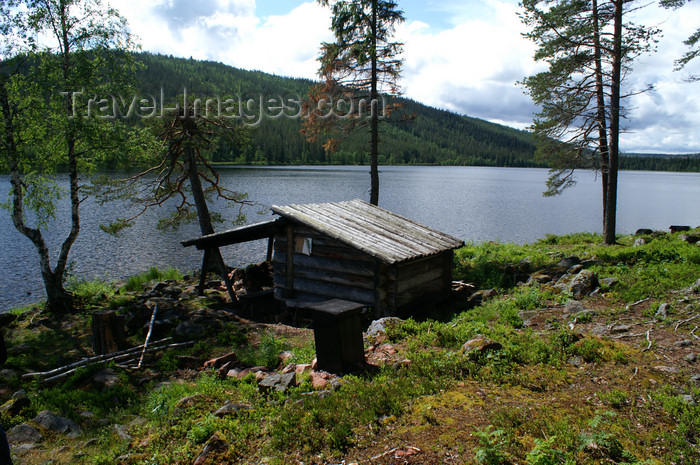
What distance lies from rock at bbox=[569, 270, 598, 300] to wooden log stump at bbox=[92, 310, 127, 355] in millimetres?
10544

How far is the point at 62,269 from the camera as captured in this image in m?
13.8

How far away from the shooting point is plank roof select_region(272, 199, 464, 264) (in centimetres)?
1092

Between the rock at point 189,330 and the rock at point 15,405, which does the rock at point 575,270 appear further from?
the rock at point 15,405

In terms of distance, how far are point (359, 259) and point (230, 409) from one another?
622 cm

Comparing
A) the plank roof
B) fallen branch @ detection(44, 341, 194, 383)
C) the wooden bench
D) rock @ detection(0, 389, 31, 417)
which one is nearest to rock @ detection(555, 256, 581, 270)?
the plank roof

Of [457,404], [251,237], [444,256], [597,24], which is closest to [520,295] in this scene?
[444,256]

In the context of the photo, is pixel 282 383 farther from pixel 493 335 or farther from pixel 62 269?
pixel 62 269

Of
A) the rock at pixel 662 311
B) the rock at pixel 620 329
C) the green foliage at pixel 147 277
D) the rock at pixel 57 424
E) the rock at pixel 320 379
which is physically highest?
the rock at pixel 662 311

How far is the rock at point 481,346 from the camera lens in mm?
6477

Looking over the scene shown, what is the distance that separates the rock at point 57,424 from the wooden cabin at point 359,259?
662cm

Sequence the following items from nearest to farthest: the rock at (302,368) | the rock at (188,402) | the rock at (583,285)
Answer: the rock at (188,402), the rock at (302,368), the rock at (583,285)

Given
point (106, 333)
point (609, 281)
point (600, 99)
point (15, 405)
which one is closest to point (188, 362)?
point (106, 333)

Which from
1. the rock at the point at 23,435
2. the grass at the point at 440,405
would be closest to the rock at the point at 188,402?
the grass at the point at 440,405

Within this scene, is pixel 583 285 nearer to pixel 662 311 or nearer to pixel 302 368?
pixel 662 311
